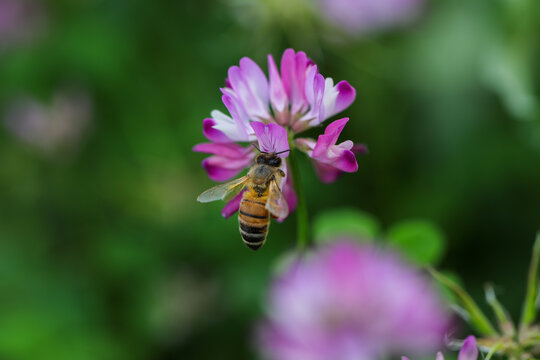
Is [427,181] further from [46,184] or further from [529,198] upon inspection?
[46,184]

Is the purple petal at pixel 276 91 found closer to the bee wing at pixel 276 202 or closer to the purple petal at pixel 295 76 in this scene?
the purple petal at pixel 295 76

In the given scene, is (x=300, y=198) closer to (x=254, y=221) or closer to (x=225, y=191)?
(x=254, y=221)

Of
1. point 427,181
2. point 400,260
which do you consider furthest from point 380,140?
point 400,260

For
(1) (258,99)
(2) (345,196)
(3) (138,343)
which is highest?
(1) (258,99)

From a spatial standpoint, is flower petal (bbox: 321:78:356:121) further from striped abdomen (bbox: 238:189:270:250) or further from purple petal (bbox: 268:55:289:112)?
striped abdomen (bbox: 238:189:270:250)

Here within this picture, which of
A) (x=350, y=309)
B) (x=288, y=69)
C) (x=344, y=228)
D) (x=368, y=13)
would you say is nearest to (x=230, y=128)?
(x=288, y=69)

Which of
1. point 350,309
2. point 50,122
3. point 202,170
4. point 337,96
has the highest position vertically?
point 337,96

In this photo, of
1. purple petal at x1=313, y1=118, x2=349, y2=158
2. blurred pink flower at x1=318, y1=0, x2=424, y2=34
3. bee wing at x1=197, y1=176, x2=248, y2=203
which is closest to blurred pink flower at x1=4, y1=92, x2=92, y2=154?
blurred pink flower at x1=318, y1=0, x2=424, y2=34

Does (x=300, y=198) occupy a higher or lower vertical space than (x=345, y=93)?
lower
